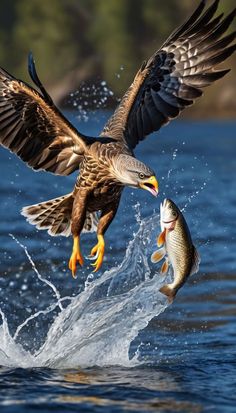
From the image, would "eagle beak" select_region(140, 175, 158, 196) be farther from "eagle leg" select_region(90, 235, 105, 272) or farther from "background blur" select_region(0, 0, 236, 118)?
"background blur" select_region(0, 0, 236, 118)

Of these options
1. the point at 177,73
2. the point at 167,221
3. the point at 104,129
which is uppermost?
the point at 177,73

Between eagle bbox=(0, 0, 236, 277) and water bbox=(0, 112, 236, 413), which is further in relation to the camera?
eagle bbox=(0, 0, 236, 277)

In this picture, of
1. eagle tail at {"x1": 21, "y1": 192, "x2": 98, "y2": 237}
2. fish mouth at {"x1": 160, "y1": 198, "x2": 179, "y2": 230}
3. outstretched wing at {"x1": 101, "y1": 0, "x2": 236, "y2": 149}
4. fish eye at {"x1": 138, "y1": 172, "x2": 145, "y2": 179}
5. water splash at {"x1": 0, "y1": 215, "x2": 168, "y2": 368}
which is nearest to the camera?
fish mouth at {"x1": 160, "y1": 198, "x2": 179, "y2": 230}

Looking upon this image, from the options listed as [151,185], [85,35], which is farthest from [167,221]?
[85,35]

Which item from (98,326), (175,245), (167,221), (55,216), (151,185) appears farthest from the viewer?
→ (55,216)

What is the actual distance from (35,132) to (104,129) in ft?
2.14

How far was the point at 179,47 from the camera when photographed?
10.6 metres

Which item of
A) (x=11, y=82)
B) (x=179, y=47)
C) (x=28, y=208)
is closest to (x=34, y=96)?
(x=11, y=82)

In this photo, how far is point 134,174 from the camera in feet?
28.3

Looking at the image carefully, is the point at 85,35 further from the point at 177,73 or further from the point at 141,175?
A: the point at 141,175

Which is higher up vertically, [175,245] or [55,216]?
[55,216]

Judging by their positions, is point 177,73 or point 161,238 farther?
point 177,73

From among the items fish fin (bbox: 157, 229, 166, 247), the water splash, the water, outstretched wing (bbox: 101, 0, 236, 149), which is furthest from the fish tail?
outstretched wing (bbox: 101, 0, 236, 149)

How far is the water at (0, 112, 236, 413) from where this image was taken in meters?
8.10
